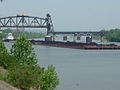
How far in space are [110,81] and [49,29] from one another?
95.9m

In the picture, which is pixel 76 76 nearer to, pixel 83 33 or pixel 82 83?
pixel 82 83

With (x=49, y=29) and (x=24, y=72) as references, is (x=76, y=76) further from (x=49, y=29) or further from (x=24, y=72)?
(x=49, y=29)

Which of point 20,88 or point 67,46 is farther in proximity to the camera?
point 67,46

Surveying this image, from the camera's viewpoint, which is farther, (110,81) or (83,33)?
(83,33)

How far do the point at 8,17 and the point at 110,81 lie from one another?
97.9 metres

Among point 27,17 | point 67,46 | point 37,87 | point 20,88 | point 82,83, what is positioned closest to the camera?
point 20,88

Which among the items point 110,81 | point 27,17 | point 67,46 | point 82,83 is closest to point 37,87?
point 82,83

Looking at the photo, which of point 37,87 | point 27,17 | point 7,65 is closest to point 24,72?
point 37,87

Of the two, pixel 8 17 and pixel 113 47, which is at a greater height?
pixel 8 17

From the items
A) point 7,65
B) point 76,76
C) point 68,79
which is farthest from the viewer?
point 76,76

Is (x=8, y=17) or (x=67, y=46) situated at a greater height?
(x=8, y=17)

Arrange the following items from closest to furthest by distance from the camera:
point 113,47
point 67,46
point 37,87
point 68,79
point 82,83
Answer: point 37,87 < point 82,83 < point 68,79 < point 113,47 < point 67,46

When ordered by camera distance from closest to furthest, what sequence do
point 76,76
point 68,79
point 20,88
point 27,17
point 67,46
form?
1. point 20,88
2. point 68,79
3. point 76,76
4. point 67,46
5. point 27,17

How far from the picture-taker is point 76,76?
33.2 m
